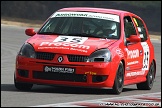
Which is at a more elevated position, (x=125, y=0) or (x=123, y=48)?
(x=123, y=48)

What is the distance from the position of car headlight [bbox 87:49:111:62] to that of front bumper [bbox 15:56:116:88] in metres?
0.08

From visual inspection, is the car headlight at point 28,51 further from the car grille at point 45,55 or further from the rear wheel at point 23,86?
the rear wheel at point 23,86

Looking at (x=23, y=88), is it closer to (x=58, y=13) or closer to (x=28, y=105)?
(x=58, y=13)

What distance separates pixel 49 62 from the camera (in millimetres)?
11422

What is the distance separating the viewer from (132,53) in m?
12.8

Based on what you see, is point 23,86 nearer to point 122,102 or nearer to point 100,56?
point 100,56

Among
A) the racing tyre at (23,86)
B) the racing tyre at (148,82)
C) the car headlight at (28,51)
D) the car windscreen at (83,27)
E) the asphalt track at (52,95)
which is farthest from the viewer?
the racing tyre at (148,82)

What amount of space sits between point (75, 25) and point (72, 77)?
156 centimetres

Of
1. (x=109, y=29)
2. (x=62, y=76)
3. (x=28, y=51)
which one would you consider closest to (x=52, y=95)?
(x=62, y=76)

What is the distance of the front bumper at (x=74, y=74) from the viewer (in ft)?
37.3

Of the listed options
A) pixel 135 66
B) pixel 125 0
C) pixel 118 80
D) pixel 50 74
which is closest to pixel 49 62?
pixel 50 74

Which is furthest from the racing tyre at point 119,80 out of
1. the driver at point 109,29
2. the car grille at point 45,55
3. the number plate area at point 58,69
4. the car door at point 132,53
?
the car grille at point 45,55

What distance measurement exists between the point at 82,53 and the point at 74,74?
1.22ft

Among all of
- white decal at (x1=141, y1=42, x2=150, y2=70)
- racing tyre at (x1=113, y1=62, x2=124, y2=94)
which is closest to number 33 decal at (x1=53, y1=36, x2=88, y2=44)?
racing tyre at (x1=113, y1=62, x2=124, y2=94)
